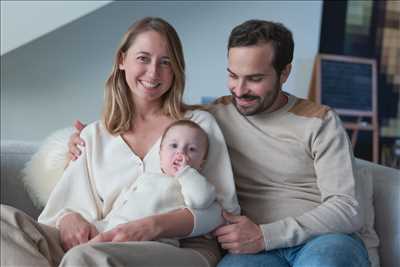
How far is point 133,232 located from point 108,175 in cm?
32

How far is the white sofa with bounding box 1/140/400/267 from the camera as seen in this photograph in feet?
5.71

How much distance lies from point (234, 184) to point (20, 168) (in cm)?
80

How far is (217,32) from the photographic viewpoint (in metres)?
3.64

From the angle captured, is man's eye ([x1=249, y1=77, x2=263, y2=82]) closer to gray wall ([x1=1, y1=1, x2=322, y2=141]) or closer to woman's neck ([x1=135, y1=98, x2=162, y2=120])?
woman's neck ([x1=135, y1=98, x2=162, y2=120])

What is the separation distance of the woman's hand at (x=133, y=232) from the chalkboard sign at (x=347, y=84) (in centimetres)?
260

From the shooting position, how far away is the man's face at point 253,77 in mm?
1644

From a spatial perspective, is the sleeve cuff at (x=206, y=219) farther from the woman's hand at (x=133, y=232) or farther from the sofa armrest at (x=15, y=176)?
the sofa armrest at (x=15, y=176)

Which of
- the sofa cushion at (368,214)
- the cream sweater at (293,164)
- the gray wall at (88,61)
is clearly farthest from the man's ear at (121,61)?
the gray wall at (88,61)

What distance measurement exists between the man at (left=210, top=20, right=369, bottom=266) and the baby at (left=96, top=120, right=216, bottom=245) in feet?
0.42

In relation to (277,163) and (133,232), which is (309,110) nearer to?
(277,163)

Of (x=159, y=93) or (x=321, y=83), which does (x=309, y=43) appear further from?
(x=159, y=93)

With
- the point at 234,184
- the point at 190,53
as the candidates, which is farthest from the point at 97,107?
the point at 234,184

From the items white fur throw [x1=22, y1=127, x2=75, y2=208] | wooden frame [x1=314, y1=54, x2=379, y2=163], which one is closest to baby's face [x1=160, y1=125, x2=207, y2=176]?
white fur throw [x1=22, y1=127, x2=75, y2=208]

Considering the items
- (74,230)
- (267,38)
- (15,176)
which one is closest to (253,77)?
(267,38)
